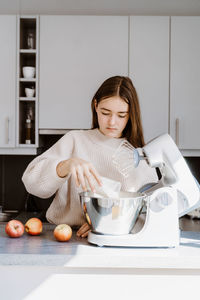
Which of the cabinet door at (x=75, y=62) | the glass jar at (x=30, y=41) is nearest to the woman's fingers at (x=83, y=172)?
the cabinet door at (x=75, y=62)

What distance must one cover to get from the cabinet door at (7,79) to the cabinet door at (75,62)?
0.68 ft

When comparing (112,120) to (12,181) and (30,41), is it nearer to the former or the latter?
(30,41)

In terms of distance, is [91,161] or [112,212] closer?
[112,212]

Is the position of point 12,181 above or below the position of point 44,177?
below

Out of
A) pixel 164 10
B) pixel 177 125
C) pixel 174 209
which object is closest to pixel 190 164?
pixel 177 125

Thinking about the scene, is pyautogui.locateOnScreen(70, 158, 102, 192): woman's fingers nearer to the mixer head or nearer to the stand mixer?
the stand mixer

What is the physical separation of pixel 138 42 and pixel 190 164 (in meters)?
1.08

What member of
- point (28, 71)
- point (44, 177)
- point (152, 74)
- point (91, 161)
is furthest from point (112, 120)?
point (28, 71)

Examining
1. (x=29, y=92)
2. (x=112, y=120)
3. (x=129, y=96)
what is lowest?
(x=112, y=120)

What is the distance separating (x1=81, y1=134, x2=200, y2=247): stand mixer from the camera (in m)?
1.29

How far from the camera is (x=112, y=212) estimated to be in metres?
1.28

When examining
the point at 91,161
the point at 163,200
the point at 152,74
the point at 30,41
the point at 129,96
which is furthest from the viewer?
the point at 30,41

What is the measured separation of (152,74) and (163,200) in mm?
1693

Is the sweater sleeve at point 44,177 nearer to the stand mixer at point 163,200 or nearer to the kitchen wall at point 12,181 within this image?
the stand mixer at point 163,200
